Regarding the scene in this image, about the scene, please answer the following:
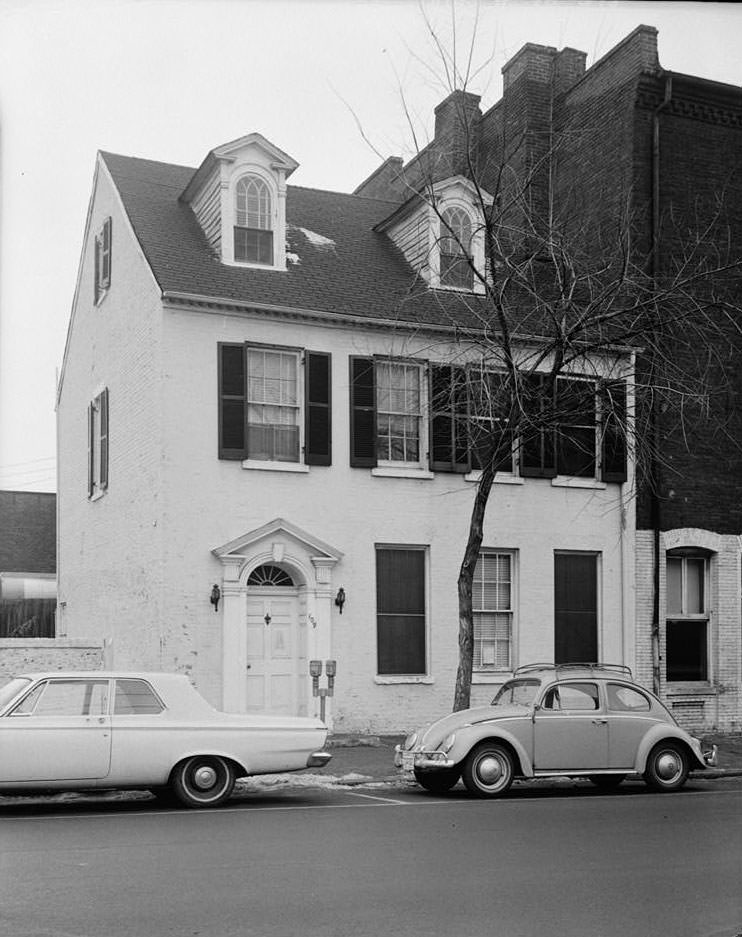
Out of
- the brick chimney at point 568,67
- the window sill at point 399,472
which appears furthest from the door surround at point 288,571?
the brick chimney at point 568,67

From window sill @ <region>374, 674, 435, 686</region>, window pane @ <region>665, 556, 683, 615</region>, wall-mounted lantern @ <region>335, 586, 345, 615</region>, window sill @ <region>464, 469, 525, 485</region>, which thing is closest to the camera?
wall-mounted lantern @ <region>335, 586, 345, 615</region>

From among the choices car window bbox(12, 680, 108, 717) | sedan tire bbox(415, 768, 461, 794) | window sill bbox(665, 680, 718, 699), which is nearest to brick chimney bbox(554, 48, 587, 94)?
window sill bbox(665, 680, 718, 699)

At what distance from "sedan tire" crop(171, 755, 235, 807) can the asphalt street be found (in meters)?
0.21

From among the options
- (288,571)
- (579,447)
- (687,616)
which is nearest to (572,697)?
(288,571)

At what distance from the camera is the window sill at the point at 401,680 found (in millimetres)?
21234

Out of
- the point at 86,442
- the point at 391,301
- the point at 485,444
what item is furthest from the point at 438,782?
the point at 86,442

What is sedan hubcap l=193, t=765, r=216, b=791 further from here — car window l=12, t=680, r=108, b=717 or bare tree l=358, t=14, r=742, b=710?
bare tree l=358, t=14, r=742, b=710

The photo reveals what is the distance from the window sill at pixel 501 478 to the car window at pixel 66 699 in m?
10.3

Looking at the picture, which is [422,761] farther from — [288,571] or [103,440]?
[103,440]

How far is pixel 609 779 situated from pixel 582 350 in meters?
5.70

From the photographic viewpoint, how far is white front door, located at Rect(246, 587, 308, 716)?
20.7 metres

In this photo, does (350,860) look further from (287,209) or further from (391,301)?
(287,209)

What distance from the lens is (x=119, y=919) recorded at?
305 inches

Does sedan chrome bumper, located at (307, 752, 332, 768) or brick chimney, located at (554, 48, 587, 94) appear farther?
brick chimney, located at (554, 48, 587, 94)
